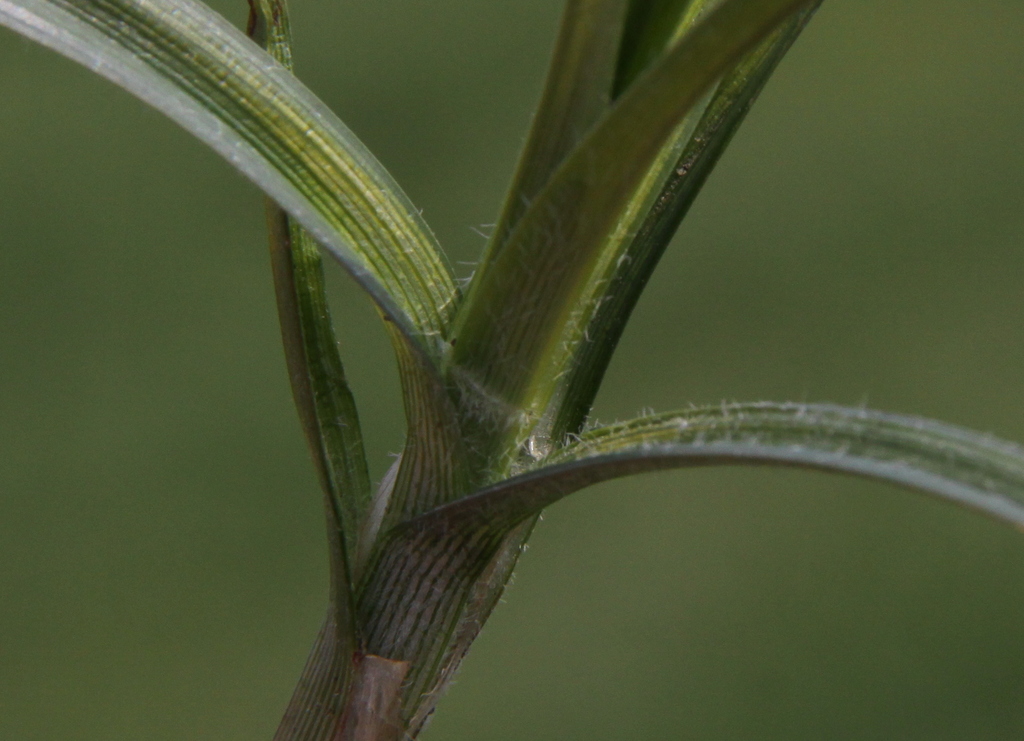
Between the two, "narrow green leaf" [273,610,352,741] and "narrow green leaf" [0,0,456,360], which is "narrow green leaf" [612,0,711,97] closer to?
"narrow green leaf" [0,0,456,360]

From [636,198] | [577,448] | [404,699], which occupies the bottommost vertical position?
[404,699]

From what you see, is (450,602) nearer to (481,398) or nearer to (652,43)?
(481,398)

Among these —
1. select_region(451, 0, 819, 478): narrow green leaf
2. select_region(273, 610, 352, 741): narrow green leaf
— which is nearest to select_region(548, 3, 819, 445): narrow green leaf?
select_region(451, 0, 819, 478): narrow green leaf

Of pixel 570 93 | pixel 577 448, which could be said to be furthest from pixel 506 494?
pixel 570 93

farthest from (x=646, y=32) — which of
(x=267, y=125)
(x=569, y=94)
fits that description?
(x=267, y=125)

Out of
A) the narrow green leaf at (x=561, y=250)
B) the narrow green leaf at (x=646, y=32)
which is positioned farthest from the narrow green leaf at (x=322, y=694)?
the narrow green leaf at (x=646, y=32)

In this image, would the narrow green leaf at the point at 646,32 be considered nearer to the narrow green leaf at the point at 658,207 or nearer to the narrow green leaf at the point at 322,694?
the narrow green leaf at the point at 658,207
